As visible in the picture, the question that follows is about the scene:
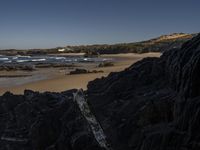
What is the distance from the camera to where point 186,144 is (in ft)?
22.4

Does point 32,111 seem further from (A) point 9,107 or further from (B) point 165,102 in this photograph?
(B) point 165,102

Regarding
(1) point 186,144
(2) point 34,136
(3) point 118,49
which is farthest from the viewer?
(3) point 118,49

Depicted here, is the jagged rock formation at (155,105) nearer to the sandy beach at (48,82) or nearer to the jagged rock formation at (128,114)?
the jagged rock formation at (128,114)

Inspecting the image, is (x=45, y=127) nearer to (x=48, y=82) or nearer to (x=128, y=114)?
(x=128, y=114)

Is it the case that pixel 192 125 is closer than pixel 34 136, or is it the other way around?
pixel 192 125

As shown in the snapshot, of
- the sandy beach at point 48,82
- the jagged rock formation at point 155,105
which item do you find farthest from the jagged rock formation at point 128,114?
the sandy beach at point 48,82

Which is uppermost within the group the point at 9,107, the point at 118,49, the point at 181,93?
the point at 181,93

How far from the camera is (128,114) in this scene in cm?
966

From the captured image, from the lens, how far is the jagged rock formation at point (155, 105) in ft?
23.7

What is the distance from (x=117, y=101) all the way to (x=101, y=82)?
3.44 m

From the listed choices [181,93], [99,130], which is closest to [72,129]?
[99,130]

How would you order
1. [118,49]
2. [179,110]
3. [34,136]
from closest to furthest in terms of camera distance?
[179,110], [34,136], [118,49]

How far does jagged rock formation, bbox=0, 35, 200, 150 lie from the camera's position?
293 inches

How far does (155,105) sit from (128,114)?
1.09m
